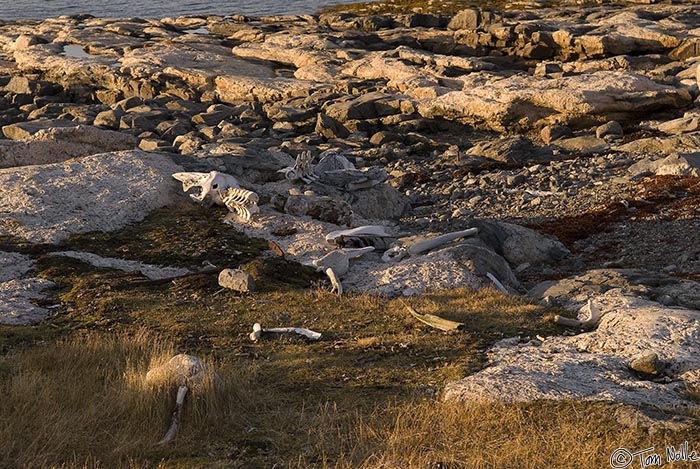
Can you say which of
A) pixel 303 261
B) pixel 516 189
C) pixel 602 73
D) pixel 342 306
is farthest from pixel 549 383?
pixel 602 73

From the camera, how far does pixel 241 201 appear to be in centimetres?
1748

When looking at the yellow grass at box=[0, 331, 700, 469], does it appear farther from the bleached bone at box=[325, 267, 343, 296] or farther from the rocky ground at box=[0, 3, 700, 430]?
the bleached bone at box=[325, 267, 343, 296]

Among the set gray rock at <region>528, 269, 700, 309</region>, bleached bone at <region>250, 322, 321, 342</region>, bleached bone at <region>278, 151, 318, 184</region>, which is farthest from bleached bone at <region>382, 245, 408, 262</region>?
bleached bone at <region>278, 151, 318, 184</region>

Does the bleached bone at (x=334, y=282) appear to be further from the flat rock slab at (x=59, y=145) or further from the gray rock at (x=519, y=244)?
the flat rock slab at (x=59, y=145)

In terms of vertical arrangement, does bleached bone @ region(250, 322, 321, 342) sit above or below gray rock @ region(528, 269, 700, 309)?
above

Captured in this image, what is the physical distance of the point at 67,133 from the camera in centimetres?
2314

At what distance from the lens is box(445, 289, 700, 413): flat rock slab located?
921 cm

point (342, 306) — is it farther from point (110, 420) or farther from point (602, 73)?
point (602, 73)

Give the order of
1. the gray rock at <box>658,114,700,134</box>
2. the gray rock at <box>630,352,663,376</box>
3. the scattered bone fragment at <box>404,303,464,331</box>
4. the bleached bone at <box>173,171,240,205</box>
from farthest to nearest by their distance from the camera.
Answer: the gray rock at <box>658,114,700,134</box> < the bleached bone at <box>173,171,240,205</box> < the scattered bone fragment at <box>404,303,464,331</box> < the gray rock at <box>630,352,663,376</box>

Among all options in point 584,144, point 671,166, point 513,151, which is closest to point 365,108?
point 513,151

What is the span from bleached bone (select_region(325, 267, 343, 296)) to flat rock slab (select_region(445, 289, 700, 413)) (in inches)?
139

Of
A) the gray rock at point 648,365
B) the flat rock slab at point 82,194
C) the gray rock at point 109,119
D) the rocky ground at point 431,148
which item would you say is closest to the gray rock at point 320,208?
the rocky ground at point 431,148

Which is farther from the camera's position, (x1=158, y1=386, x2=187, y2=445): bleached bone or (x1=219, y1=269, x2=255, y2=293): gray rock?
(x1=219, y1=269, x2=255, y2=293): gray rock

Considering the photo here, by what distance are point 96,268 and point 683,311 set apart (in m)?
9.68
